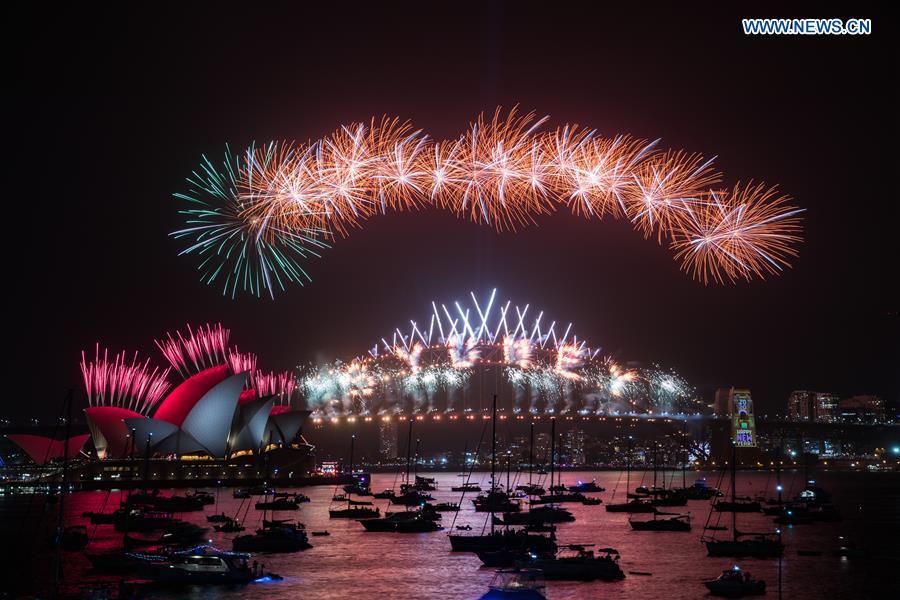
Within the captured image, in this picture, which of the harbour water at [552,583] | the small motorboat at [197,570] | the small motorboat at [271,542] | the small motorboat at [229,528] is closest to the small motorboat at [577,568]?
the harbour water at [552,583]

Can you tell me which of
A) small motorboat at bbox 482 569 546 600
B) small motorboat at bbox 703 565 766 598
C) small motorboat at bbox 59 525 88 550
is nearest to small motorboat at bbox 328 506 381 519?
small motorboat at bbox 59 525 88 550

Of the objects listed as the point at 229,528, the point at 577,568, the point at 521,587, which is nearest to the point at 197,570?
the point at 521,587

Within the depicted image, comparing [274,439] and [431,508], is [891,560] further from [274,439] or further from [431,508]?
[274,439]

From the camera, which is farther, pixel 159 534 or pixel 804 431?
pixel 804 431

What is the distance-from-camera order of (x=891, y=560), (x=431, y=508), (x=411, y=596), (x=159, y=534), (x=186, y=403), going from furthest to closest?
(x=186, y=403)
(x=431, y=508)
(x=159, y=534)
(x=891, y=560)
(x=411, y=596)

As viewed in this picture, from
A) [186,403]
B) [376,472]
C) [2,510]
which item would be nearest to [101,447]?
[186,403]

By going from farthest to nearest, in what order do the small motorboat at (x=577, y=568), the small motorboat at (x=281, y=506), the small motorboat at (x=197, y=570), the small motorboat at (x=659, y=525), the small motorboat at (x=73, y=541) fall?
the small motorboat at (x=281, y=506)
the small motorboat at (x=659, y=525)
the small motorboat at (x=73, y=541)
the small motorboat at (x=577, y=568)
the small motorboat at (x=197, y=570)

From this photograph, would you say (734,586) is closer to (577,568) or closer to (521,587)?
(577,568)

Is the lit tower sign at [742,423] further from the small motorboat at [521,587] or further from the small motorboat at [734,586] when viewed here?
the small motorboat at [521,587]
